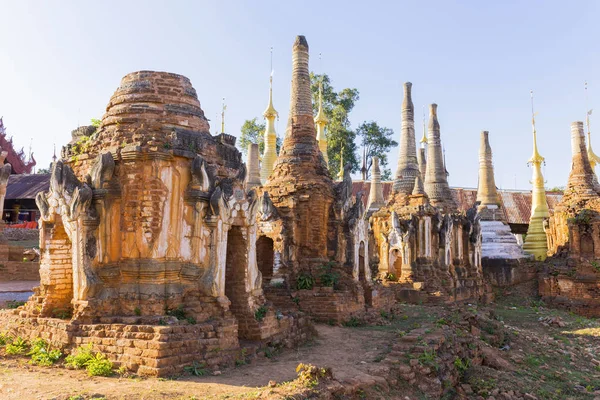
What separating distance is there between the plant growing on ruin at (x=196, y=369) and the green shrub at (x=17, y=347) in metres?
2.74

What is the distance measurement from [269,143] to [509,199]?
2027cm

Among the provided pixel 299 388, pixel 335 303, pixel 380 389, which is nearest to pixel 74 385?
pixel 299 388

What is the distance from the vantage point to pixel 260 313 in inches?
367

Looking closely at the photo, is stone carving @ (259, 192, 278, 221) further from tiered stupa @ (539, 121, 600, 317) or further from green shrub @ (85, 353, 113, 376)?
tiered stupa @ (539, 121, 600, 317)

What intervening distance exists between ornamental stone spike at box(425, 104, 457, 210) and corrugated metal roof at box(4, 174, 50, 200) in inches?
785

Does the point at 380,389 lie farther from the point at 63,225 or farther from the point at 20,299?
the point at 20,299

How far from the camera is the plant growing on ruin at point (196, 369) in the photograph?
702 cm

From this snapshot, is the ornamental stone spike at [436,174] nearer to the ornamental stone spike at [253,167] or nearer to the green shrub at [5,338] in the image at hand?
the ornamental stone spike at [253,167]

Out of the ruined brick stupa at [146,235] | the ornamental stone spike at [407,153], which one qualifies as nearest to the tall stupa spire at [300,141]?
the ruined brick stupa at [146,235]

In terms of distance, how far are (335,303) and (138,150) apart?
20.7ft

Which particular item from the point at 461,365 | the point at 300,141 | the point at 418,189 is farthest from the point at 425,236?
the point at 461,365

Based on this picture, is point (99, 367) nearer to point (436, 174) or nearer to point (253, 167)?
point (436, 174)

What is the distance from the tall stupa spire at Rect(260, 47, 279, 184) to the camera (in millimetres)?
26688

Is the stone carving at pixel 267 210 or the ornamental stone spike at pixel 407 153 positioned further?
the ornamental stone spike at pixel 407 153
